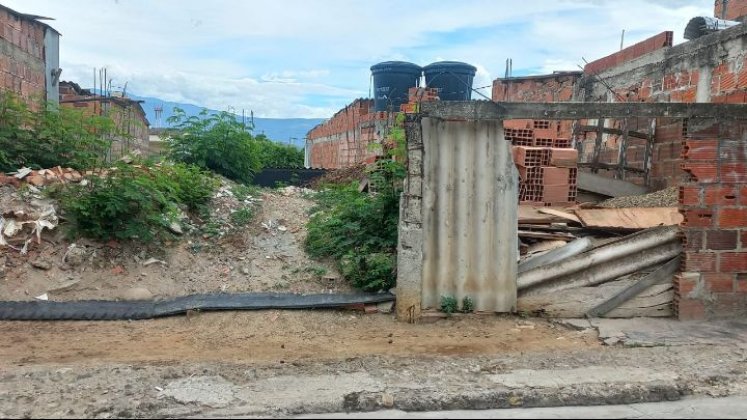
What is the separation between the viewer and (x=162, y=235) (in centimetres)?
669

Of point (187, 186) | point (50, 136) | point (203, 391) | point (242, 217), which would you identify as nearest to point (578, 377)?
point (203, 391)

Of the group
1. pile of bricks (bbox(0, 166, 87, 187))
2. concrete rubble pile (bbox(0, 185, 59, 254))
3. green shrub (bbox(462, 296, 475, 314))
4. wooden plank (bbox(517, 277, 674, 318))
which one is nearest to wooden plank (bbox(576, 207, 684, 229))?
wooden plank (bbox(517, 277, 674, 318))

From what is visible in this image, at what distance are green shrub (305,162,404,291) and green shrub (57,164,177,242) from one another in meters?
1.87

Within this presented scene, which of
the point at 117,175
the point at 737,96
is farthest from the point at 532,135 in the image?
the point at 117,175

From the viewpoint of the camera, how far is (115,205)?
6.12 meters

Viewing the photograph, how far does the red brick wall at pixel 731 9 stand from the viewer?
8539 millimetres

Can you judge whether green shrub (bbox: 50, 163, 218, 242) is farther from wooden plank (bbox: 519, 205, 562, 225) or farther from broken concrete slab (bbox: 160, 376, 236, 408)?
wooden plank (bbox: 519, 205, 562, 225)

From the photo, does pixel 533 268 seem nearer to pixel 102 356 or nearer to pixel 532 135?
pixel 532 135

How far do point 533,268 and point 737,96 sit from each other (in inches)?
131

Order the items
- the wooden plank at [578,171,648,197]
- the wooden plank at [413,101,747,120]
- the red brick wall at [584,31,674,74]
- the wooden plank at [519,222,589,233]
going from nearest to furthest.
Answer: the wooden plank at [413,101,747,120]
the wooden plank at [519,222,589,233]
the wooden plank at [578,171,648,197]
the red brick wall at [584,31,674,74]

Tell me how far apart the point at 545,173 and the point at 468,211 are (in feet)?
7.08

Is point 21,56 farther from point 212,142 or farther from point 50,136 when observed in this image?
point 212,142

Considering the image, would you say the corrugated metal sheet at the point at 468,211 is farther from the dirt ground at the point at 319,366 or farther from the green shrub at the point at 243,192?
the green shrub at the point at 243,192

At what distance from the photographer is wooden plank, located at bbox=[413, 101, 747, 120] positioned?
207 inches
